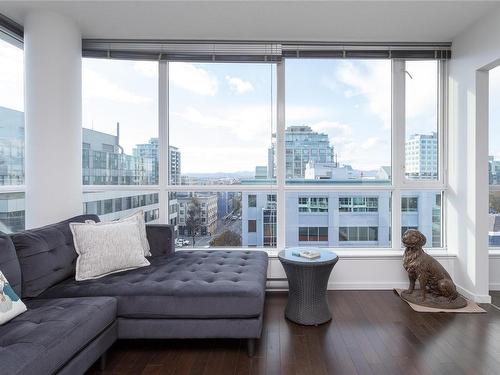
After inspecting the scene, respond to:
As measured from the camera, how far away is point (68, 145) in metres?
2.65

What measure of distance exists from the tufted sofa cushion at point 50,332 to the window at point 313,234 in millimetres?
2009

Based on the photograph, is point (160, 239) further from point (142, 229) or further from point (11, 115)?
point (11, 115)

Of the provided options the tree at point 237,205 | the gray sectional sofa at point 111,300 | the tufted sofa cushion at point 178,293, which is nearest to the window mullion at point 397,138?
the tree at point 237,205

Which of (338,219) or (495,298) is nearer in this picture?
(495,298)

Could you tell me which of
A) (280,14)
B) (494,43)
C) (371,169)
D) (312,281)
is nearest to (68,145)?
(280,14)

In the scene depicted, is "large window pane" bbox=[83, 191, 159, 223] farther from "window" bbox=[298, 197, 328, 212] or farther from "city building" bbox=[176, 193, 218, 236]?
"window" bbox=[298, 197, 328, 212]

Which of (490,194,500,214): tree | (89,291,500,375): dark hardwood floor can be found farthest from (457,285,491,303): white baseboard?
(490,194,500,214): tree

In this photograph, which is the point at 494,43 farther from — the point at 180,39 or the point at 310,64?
the point at 180,39

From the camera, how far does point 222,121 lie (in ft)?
10.3

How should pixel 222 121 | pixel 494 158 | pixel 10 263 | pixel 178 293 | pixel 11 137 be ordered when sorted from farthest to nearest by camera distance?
pixel 222 121
pixel 494 158
pixel 11 137
pixel 178 293
pixel 10 263

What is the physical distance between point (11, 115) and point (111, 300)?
2.09m

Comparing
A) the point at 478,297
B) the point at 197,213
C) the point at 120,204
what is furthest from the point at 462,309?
the point at 120,204

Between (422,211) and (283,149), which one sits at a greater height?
(283,149)

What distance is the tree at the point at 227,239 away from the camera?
10.4ft
